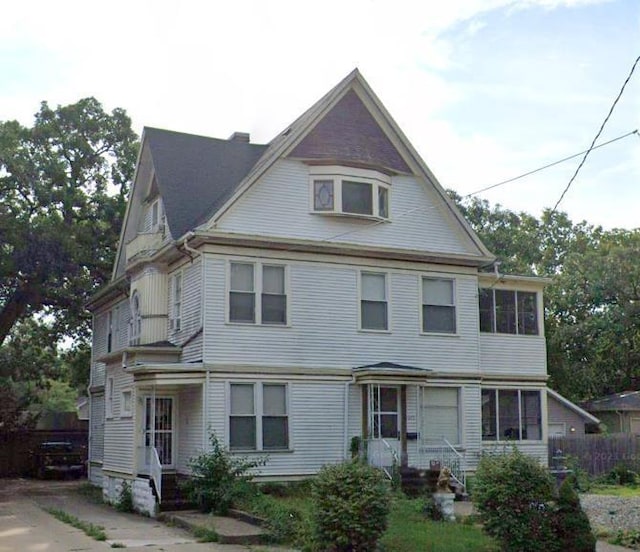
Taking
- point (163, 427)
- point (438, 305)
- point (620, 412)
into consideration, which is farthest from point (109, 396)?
point (620, 412)

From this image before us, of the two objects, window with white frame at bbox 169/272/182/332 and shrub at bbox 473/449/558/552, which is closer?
shrub at bbox 473/449/558/552

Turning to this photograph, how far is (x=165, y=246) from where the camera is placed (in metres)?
24.0

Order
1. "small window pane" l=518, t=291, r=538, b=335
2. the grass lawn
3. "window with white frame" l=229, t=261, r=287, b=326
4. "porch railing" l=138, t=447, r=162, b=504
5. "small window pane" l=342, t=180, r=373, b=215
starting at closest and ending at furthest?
1. "porch railing" l=138, t=447, r=162, b=504
2. "window with white frame" l=229, t=261, r=287, b=326
3. "small window pane" l=342, t=180, r=373, b=215
4. the grass lawn
5. "small window pane" l=518, t=291, r=538, b=335

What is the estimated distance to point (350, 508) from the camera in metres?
13.7

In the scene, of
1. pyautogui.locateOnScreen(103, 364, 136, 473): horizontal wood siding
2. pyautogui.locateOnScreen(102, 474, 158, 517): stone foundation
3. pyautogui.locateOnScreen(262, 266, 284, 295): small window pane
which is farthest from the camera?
pyautogui.locateOnScreen(103, 364, 136, 473): horizontal wood siding

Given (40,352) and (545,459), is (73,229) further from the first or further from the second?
(545,459)

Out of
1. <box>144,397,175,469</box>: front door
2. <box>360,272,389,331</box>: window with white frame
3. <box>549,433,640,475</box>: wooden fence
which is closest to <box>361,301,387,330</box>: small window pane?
<box>360,272,389,331</box>: window with white frame

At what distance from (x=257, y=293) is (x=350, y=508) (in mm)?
10243

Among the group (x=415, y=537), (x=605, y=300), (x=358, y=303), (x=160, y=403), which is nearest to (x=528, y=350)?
(x=358, y=303)

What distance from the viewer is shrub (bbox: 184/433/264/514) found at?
20.2 meters

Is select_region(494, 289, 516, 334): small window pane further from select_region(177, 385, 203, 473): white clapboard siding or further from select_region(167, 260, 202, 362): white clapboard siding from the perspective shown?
select_region(177, 385, 203, 473): white clapboard siding

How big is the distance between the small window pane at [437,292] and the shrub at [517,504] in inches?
454

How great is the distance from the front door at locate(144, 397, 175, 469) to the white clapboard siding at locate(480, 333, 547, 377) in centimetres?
900

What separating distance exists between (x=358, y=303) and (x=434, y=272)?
2.63 metres
